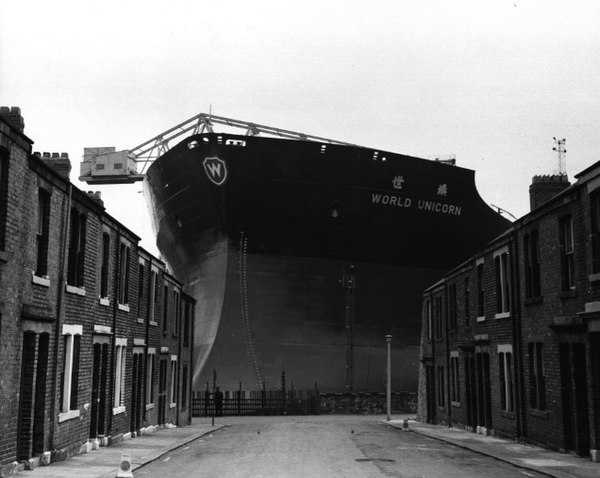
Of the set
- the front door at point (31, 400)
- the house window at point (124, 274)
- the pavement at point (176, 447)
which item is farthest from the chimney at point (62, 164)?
the pavement at point (176, 447)

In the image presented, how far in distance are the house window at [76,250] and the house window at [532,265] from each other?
1243 cm

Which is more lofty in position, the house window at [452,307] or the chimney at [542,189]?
the chimney at [542,189]

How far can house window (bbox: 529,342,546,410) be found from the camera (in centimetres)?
1959

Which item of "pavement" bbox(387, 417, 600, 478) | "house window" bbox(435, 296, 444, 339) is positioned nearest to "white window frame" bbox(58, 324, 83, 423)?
"pavement" bbox(387, 417, 600, 478)

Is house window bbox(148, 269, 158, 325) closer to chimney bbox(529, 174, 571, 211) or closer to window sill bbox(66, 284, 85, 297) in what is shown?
window sill bbox(66, 284, 85, 297)

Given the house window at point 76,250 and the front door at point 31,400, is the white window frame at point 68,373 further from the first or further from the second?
the front door at point 31,400

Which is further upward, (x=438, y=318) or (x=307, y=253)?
(x=307, y=253)

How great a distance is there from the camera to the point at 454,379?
2995 cm

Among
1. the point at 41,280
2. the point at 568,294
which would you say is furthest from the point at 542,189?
the point at 41,280

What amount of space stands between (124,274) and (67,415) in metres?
7.00

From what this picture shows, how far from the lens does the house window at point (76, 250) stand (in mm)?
17438

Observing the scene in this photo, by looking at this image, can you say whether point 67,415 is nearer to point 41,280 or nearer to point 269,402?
point 41,280

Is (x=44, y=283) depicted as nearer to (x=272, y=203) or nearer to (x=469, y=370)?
(x=469, y=370)

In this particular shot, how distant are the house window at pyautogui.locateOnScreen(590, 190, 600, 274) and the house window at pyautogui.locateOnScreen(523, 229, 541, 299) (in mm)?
4076
